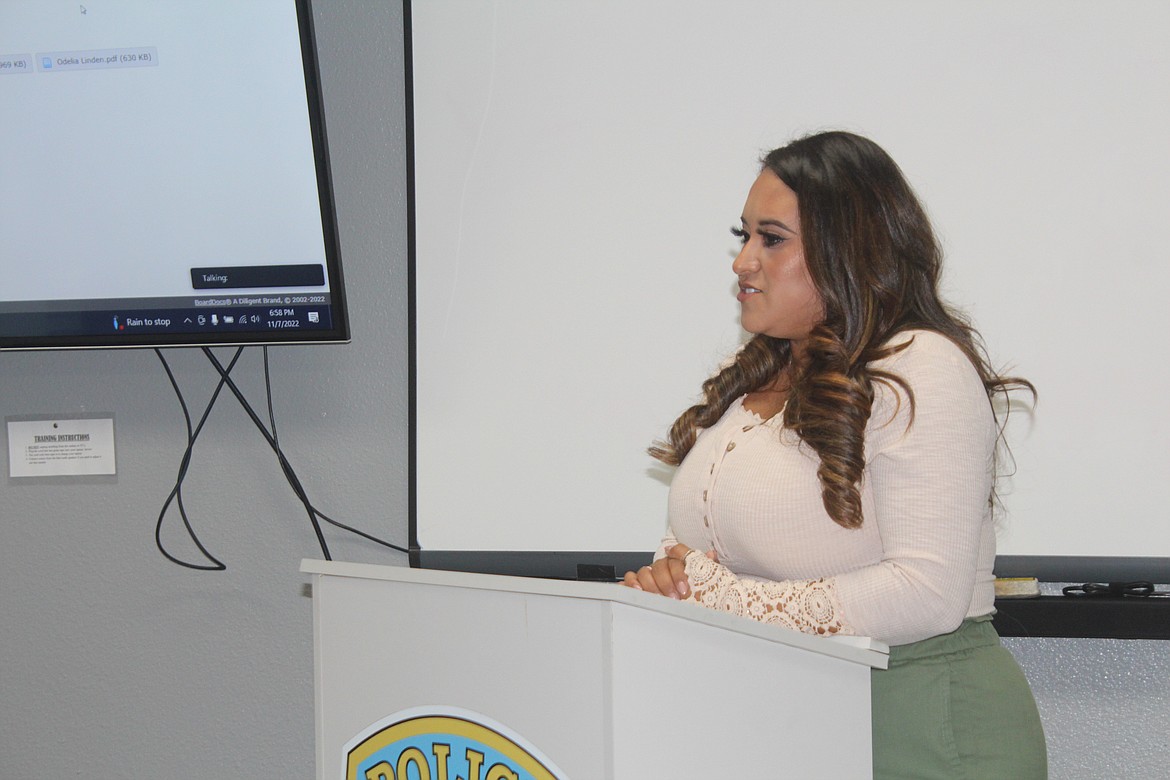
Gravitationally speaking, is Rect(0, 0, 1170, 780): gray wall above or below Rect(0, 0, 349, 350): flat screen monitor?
below

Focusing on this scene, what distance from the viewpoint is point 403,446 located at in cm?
222

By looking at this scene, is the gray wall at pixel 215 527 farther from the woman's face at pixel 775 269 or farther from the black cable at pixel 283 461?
the woman's face at pixel 775 269

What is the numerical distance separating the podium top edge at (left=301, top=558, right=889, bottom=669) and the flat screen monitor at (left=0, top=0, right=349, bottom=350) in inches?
47.9

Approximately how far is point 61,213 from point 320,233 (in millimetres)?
559

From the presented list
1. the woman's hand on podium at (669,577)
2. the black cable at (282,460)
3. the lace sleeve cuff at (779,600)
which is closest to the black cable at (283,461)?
the black cable at (282,460)

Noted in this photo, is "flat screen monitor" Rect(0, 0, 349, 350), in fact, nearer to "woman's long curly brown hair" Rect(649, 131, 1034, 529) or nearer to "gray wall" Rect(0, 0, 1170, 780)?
"gray wall" Rect(0, 0, 1170, 780)

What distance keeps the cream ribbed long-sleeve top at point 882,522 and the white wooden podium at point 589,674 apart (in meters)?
0.13

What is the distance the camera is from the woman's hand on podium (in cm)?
127

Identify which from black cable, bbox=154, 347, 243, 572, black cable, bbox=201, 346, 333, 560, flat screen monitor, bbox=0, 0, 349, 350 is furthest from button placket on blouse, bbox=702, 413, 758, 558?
black cable, bbox=154, 347, 243, 572

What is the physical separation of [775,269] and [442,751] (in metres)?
0.79

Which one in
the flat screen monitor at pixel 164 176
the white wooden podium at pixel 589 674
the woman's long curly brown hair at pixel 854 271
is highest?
the flat screen monitor at pixel 164 176

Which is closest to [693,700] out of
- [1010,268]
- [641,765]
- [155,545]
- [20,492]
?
[641,765]

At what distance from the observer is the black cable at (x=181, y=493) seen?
2270 mm

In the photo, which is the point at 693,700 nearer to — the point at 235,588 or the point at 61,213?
the point at 235,588
